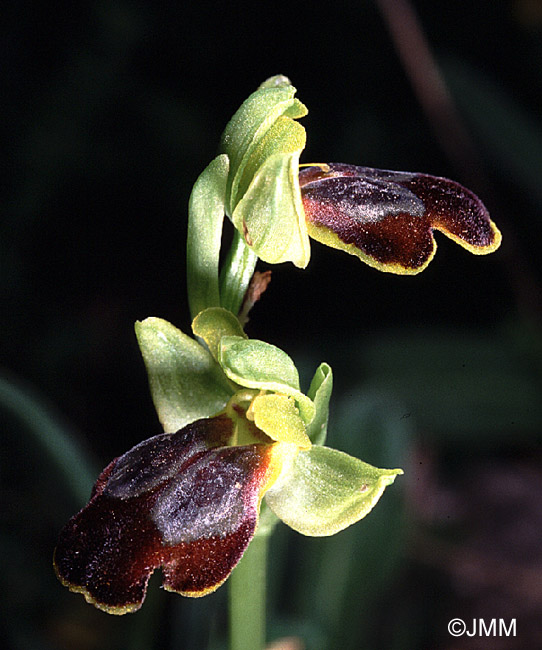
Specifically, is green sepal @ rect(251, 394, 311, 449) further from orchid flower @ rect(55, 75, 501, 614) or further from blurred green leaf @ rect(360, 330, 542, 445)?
blurred green leaf @ rect(360, 330, 542, 445)

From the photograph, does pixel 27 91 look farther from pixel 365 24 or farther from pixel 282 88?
pixel 282 88

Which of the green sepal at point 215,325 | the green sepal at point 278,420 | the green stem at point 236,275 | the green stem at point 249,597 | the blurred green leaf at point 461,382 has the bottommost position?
the green stem at point 249,597

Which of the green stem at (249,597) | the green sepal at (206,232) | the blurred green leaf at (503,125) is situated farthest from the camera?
the blurred green leaf at (503,125)

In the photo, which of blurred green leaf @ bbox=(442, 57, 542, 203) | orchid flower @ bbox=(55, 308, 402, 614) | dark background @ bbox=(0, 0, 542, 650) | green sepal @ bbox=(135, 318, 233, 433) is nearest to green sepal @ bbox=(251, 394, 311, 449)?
orchid flower @ bbox=(55, 308, 402, 614)

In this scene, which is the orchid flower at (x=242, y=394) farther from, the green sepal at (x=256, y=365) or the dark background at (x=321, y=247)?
A: the dark background at (x=321, y=247)

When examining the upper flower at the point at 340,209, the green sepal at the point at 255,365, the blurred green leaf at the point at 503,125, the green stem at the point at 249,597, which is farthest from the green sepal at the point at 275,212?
the blurred green leaf at the point at 503,125

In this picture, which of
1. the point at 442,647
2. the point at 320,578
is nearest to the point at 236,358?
the point at 320,578
